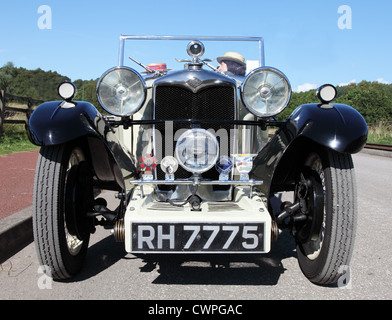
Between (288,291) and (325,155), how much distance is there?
878 millimetres

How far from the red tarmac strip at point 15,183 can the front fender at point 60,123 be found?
1505 mm

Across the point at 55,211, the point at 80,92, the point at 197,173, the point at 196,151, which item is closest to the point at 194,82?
the point at 196,151

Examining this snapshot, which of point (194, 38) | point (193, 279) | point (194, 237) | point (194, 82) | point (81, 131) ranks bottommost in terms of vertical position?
point (193, 279)

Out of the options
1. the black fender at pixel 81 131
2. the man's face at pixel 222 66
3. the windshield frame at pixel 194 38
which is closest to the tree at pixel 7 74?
the windshield frame at pixel 194 38

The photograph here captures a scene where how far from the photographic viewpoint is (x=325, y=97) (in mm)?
2389

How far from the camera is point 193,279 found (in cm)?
242

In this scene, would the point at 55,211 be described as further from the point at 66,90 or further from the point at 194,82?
the point at 194,82

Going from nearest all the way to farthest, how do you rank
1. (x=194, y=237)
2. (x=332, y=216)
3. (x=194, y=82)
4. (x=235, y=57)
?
(x=194, y=237), (x=332, y=216), (x=194, y=82), (x=235, y=57)

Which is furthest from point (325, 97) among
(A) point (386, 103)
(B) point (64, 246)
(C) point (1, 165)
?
(A) point (386, 103)

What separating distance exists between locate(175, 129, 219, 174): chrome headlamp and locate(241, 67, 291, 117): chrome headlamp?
1.61ft

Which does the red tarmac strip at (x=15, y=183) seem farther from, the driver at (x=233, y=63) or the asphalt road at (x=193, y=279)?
the driver at (x=233, y=63)

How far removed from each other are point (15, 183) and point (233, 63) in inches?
134
